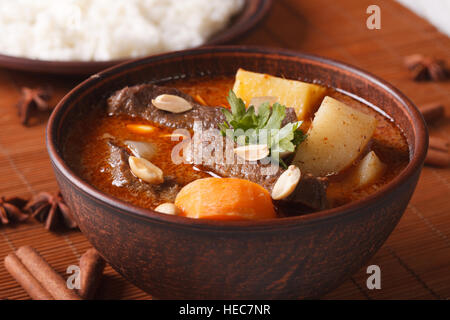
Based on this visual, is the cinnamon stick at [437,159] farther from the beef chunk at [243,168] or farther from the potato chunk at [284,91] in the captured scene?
the beef chunk at [243,168]

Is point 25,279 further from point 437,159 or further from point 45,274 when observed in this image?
point 437,159

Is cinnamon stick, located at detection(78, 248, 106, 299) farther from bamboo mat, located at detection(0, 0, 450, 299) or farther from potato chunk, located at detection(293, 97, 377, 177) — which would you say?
potato chunk, located at detection(293, 97, 377, 177)

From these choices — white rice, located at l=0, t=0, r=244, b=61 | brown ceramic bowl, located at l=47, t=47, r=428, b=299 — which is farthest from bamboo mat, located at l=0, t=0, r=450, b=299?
brown ceramic bowl, located at l=47, t=47, r=428, b=299

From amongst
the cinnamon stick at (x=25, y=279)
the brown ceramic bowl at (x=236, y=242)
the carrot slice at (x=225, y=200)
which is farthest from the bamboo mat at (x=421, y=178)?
the carrot slice at (x=225, y=200)

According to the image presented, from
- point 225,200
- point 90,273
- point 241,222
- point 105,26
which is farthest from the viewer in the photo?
point 105,26

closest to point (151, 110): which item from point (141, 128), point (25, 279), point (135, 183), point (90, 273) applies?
point (141, 128)

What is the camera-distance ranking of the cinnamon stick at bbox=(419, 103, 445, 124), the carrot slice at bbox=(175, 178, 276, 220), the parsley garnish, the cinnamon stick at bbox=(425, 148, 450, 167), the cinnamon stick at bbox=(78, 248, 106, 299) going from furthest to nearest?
the cinnamon stick at bbox=(419, 103, 445, 124)
the cinnamon stick at bbox=(425, 148, 450, 167)
the cinnamon stick at bbox=(78, 248, 106, 299)
the parsley garnish
the carrot slice at bbox=(175, 178, 276, 220)

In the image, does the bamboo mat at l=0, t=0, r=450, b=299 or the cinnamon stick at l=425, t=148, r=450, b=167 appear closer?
the bamboo mat at l=0, t=0, r=450, b=299
